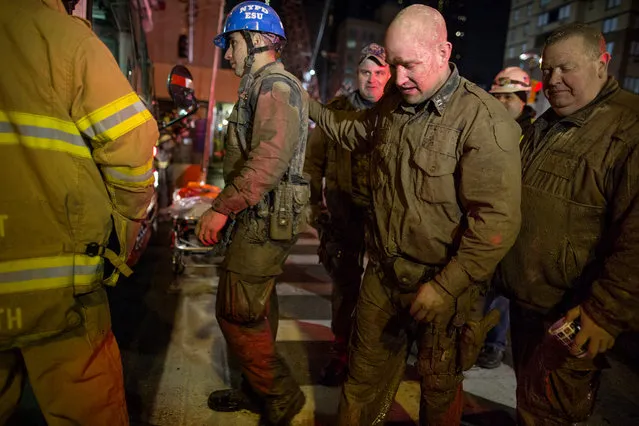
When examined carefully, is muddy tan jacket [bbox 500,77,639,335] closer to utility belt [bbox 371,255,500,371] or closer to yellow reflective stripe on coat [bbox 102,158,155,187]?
utility belt [bbox 371,255,500,371]

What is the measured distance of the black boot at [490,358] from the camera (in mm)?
3551

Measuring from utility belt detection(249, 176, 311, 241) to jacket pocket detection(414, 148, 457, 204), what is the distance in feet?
2.64

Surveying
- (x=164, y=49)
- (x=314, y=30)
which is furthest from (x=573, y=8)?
(x=164, y=49)

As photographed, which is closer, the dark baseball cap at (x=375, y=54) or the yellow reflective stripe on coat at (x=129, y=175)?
the yellow reflective stripe on coat at (x=129, y=175)

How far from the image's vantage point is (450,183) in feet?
6.40

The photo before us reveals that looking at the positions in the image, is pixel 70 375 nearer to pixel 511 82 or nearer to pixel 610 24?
pixel 511 82

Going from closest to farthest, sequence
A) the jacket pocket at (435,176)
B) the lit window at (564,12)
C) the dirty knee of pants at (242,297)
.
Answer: the jacket pocket at (435,176)
the dirty knee of pants at (242,297)
the lit window at (564,12)

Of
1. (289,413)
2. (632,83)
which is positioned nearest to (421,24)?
(289,413)

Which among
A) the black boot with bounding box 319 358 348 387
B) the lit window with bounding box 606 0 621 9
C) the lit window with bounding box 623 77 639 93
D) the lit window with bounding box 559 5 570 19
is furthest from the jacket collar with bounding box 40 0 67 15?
the lit window with bounding box 559 5 570 19

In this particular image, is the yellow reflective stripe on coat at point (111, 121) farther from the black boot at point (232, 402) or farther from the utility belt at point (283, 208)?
the black boot at point (232, 402)

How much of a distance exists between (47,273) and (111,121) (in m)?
0.55

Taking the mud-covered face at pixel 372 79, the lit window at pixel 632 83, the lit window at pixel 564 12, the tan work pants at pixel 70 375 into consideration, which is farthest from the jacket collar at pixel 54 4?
the lit window at pixel 564 12

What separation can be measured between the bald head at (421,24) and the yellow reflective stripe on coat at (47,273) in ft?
5.10

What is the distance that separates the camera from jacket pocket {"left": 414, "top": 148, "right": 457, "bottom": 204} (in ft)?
6.32
